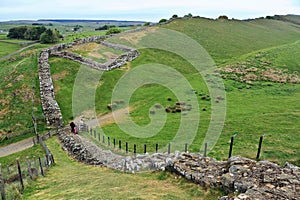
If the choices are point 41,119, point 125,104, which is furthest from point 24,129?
point 125,104

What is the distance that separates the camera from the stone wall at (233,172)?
10336 mm

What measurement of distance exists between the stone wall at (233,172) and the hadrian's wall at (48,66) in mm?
14612

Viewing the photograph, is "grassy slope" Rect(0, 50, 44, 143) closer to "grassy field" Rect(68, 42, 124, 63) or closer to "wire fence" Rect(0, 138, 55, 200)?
"grassy field" Rect(68, 42, 124, 63)

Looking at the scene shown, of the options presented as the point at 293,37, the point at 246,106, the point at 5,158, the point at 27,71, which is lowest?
the point at 5,158

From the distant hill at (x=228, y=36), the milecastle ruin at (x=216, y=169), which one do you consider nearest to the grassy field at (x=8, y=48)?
the distant hill at (x=228, y=36)

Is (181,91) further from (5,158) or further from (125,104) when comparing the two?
(5,158)

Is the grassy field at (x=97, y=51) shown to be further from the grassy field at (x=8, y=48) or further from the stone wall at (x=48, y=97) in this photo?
the grassy field at (x=8, y=48)

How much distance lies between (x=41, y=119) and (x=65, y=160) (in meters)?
10.6

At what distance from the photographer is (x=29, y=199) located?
13.0 metres

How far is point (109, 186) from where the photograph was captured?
13.4 metres

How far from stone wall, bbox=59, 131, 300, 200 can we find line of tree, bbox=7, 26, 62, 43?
7564cm

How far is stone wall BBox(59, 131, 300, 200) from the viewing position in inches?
407

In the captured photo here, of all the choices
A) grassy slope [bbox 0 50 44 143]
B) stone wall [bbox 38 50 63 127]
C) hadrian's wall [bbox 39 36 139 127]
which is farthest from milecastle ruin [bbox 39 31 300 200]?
grassy slope [bbox 0 50 44 143]

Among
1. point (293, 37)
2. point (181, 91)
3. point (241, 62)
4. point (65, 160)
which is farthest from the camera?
point (293, 37)
